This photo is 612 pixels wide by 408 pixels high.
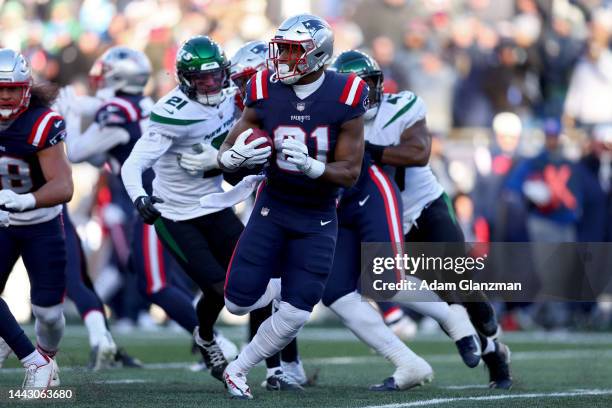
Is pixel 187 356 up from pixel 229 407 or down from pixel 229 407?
down

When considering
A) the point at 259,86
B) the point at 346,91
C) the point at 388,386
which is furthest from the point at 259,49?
the point at 388,386

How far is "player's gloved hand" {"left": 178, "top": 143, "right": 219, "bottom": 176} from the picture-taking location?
7094 mm

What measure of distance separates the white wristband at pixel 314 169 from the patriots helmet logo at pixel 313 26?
0.64 meters

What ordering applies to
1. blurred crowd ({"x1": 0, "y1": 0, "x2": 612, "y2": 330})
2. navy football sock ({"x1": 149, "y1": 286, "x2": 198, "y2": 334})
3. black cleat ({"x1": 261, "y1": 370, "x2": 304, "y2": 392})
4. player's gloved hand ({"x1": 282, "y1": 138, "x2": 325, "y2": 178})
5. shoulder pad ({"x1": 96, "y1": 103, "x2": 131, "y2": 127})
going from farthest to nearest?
blurred crowd ({"x1": 0, "y1": 0, "x2": 612, "y2": 330}) < shoulder pad ({"x1": 96, "y1": 103, "x2": 131, "y2": 127}) < navy football sock ({"x1": 149, "y1": 286, "x2": 198, "y2": 334}) < black cleat ({"x1": 261, "y1": 370, "x2": 304, "y2": 392}) < player's gloved hand ({"x1": 282, "y1": 138, "x2": 325, "y2": 178})

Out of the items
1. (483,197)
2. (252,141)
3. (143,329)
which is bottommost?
(143,329)

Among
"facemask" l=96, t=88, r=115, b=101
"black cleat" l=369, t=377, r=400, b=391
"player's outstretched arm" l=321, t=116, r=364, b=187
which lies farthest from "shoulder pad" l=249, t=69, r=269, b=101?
"facemask" l=96, t=88, r=115, b=101

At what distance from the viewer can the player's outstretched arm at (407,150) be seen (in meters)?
7.28

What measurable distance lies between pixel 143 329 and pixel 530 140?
4.12 m

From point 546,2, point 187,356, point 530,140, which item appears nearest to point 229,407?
point 187,356

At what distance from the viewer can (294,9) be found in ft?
51.8

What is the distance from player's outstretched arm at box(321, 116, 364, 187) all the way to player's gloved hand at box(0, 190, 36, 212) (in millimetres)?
1342

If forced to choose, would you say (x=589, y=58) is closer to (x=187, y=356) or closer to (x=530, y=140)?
(x=530, y=140)

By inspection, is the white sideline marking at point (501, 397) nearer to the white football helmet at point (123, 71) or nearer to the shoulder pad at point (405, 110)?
the shoulder pad at point (405, 110)

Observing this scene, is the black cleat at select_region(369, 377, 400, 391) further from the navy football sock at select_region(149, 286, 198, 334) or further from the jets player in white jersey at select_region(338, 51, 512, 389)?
the navy football sock at select_region(149, 286, 198, 334)
